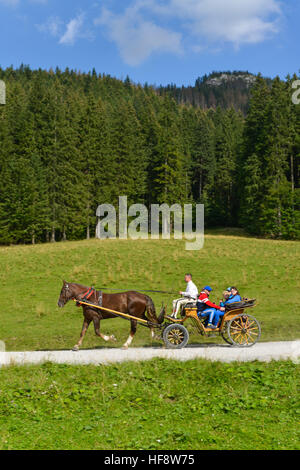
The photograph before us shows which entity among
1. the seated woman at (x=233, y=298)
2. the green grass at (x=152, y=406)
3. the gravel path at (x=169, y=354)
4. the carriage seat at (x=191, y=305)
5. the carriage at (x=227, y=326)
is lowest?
the gravel path at (x=169, y=354)

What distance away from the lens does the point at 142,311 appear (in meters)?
12.7

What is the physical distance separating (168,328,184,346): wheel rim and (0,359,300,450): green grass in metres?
2.21

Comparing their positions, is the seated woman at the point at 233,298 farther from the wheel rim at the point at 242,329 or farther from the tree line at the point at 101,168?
the tree line at the point at 101,168

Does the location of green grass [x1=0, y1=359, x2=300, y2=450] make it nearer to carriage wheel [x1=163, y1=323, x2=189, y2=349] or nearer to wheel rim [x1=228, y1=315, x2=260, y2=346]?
carriage wheel [x1=163, y1=323, x2=189, y2=349]

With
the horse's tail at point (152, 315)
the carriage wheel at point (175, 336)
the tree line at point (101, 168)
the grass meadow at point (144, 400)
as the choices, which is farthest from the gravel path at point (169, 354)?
the tree line at point (101, 168)

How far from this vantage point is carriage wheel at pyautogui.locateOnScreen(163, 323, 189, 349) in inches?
477

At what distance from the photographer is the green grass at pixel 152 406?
6500 mm

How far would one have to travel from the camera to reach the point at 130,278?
26438mm

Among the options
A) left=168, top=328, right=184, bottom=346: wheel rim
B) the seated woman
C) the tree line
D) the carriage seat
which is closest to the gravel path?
left=168, top=328, right=184, bottom=346: wheel rim

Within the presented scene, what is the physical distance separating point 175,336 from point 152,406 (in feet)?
14.7

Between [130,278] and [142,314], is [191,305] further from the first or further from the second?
[130,278]

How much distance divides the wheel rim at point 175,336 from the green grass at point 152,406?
2208 mm

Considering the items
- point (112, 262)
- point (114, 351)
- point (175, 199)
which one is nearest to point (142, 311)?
point (114, 351)

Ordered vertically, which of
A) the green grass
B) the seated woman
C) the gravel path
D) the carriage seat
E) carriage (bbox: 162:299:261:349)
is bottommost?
the gravel path
